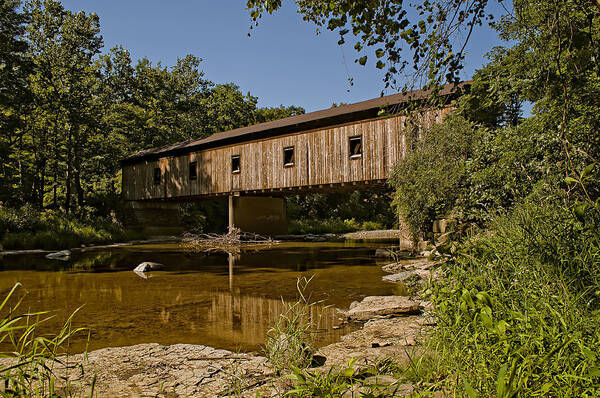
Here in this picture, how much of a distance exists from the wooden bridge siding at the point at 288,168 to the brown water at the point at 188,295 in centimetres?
485

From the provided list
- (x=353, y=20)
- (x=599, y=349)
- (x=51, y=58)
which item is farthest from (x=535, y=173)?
(x=51, y=58)

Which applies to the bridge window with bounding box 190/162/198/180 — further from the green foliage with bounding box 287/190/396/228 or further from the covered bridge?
the green foliage with bounding box 287/190/396/228

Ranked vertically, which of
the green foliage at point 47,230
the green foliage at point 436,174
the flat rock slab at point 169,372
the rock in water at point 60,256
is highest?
the green foliage at point 436,174

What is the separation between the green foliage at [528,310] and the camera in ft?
5.56

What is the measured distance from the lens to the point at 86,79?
2166cm

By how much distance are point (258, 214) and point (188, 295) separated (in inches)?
586

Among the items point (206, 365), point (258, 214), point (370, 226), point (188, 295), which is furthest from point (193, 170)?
point (206, 365)

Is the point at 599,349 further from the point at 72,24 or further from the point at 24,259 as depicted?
→ the point at 72,24

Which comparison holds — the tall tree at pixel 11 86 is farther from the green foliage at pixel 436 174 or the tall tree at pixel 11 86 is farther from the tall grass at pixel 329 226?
the green foliage at pixel 436 174

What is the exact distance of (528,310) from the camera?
2.18 meters

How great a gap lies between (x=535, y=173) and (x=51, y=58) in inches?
1014

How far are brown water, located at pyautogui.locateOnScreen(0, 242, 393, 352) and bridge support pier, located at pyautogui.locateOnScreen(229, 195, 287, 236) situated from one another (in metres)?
8.35

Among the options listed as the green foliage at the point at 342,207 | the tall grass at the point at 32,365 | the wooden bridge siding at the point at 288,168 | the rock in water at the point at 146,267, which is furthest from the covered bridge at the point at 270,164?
the green foliage at the point at 342,207

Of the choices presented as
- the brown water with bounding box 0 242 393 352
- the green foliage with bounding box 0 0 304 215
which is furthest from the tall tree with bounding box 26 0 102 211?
the brown water with bounding box 0 242 393 352
